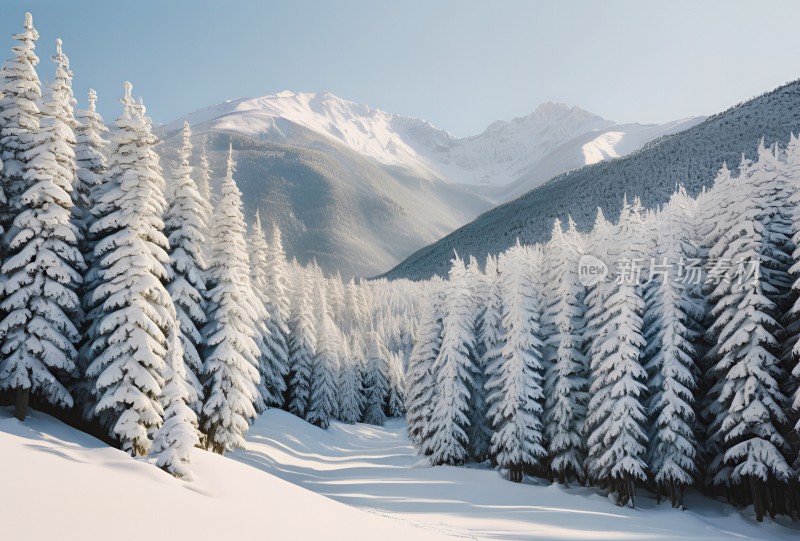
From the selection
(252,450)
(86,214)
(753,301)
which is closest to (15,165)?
(86,214)

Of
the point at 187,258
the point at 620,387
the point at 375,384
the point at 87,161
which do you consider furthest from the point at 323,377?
the point at 87,161

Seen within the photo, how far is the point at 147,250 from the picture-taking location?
21172mm

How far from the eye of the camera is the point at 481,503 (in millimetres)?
29188

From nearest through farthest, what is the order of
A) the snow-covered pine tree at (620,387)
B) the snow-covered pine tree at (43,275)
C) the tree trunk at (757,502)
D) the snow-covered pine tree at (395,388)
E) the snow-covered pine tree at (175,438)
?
the snow-covered pine tree at (175,438) → the snow-covered pine tree at (43,275) → the tree trunk at (757,502) → the snow-covered pine tree at (620,387) → the snow-covered pine tree at (395,388)

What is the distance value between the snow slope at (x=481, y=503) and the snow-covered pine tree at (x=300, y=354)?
10629 millimetres

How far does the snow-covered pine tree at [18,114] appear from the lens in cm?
2153

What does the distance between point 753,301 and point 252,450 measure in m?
32.1

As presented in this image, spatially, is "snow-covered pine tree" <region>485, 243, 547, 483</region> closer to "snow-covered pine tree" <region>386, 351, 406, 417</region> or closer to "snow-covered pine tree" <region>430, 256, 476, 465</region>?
"snow-covered pine tree" <region>430, 256, 476, 465</region>

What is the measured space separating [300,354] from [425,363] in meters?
18.6

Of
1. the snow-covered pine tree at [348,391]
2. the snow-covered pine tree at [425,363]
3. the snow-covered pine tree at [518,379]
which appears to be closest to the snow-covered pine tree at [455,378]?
the snow-covered pine tree at [425,363]

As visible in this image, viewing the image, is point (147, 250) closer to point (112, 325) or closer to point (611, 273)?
point (112, 325)

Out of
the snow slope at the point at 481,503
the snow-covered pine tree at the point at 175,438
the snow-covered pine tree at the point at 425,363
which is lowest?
the snow slope at the point at 481,503

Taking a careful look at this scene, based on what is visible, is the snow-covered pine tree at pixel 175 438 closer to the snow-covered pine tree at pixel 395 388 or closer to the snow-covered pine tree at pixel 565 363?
the snow-covered pine tree at pixel 565 363

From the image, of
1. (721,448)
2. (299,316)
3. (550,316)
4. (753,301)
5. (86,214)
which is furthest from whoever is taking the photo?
(299,316)
